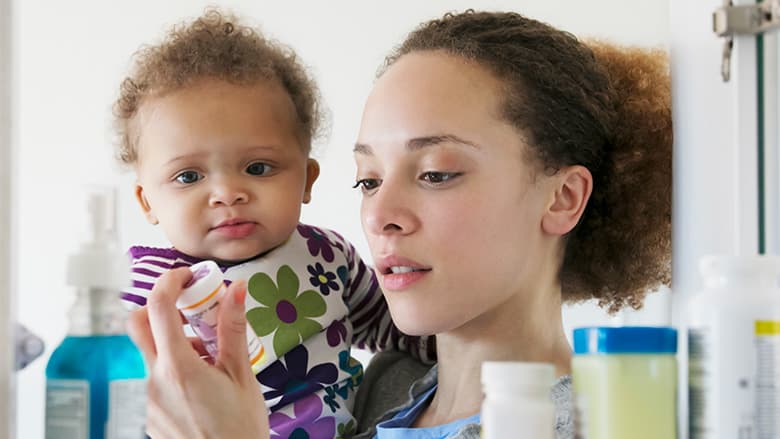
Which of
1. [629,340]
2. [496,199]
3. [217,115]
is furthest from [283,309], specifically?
[629,340]

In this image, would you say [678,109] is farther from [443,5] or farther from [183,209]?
[183,209]

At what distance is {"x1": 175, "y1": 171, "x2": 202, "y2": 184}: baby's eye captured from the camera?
4.12 feet

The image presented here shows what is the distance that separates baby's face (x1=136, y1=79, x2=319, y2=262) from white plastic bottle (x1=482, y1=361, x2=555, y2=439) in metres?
0.61

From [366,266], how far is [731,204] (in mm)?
622

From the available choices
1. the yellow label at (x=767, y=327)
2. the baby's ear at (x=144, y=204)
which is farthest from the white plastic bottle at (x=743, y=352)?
the baby's ear at (x=144, y=204)

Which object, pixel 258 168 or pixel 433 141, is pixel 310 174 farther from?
pixel 433 141

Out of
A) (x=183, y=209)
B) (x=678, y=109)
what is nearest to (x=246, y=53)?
(x=183, y=209)

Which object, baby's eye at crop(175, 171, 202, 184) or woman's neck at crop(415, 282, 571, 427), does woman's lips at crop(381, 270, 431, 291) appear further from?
baby's eye at crop(175, 171, 202, 184)

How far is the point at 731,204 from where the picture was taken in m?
0.88

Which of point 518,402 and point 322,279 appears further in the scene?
point 322,279

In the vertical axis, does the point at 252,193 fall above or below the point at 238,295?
above

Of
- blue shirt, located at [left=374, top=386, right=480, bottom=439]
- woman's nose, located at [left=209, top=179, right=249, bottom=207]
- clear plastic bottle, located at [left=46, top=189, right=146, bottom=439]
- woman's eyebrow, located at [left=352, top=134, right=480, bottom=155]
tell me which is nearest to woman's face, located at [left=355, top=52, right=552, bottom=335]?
woman's eyebrow, located at [left=352, top=134, right=480, bottom=155]

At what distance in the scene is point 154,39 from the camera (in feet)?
4.43

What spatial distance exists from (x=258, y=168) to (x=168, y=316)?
37 centimetres
